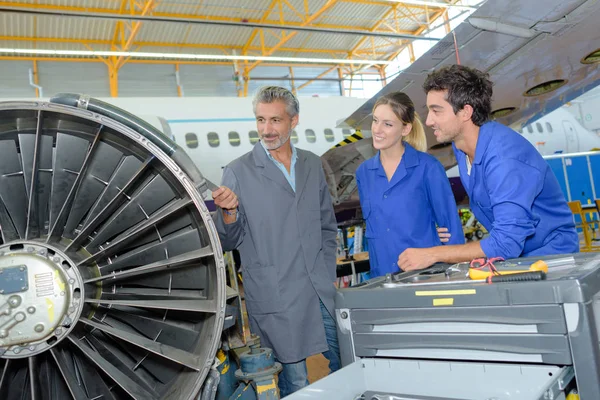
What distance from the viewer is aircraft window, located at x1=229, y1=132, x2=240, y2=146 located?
964cm

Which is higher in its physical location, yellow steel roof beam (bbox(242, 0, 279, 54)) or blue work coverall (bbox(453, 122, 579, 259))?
yellow steel roof beam (bbox(242, 0, 279, 54))

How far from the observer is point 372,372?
1492 mm

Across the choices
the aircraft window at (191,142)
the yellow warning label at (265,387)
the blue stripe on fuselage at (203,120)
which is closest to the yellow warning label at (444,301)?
the yellow warning label at (265,387)

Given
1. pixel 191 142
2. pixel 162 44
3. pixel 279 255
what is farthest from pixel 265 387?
pixel 162 44

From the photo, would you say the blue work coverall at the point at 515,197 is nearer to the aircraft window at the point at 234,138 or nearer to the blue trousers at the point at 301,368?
the blue trousers at the point at 301,368

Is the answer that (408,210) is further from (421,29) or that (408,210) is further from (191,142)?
(421,29)

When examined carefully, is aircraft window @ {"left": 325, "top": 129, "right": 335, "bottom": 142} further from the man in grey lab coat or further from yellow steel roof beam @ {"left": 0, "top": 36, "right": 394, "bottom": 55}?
the man in grey lab coat

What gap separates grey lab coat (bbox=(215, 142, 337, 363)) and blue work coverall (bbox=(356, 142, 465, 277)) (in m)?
0.28

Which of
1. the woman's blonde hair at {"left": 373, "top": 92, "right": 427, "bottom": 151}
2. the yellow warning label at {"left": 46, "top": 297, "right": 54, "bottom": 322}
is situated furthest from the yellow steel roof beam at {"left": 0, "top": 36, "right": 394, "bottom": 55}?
the yellow warning label at {"left": 46, "top": 297, "right": 54, "bottom": 322}

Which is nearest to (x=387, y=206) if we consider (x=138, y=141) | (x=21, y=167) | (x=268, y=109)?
(x=268, y=109)

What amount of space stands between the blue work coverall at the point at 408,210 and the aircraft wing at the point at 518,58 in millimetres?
2463

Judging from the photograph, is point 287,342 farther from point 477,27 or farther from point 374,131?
point 477,27

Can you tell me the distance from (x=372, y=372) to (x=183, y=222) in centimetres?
93

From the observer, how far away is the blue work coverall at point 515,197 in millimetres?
1723
